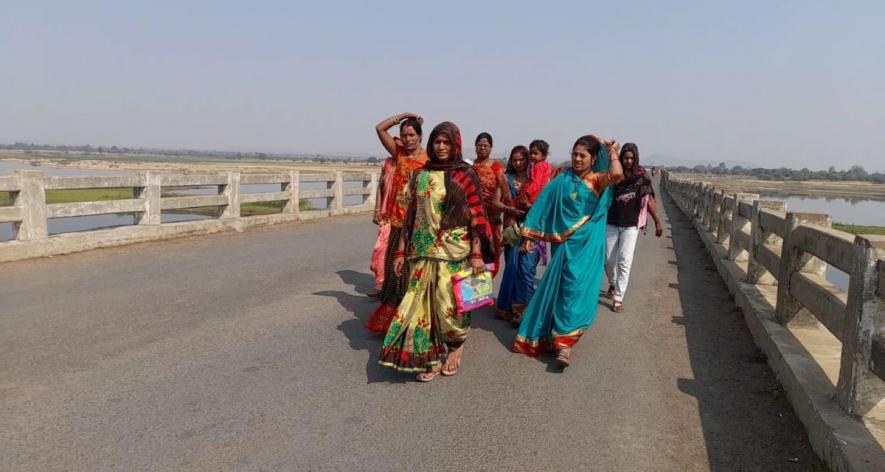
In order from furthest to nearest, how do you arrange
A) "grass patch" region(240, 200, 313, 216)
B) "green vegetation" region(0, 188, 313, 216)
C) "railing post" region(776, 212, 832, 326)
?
"green vegetation" region(0, 188, 313, 216) < "grass patch" region(240, 200, 313, 216) < "railing post" region(776, 212, 832, 326)

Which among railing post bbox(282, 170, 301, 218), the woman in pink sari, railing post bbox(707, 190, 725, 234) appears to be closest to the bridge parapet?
the woman in pink sari

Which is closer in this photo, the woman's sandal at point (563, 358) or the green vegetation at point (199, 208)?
the woman's sandal at point (563, 358)

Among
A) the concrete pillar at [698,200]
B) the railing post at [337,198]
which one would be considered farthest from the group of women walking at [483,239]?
the railing post at [337,198]

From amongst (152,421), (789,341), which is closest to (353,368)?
(152,421)

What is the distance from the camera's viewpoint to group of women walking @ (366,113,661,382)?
173 inches

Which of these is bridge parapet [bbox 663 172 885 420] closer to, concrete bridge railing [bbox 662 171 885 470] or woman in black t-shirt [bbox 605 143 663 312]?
concrete bridge railing [bbox 662 171 885 470]

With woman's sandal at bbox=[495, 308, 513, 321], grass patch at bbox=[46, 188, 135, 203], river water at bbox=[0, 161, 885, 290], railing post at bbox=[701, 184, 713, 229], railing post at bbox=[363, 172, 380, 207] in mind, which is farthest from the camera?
grass patch at bbox=[46, 188, 135, 203]

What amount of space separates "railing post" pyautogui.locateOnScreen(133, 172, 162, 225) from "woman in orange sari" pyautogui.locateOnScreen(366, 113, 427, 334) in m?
5.84

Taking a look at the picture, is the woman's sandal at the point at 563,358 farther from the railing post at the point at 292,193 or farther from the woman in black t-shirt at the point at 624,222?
the railing post at the point at 292,193

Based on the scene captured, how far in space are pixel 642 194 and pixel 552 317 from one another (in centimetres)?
259

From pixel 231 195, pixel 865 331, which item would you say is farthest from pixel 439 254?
pixel 231 195

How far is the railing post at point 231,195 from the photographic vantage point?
12352 millimetres

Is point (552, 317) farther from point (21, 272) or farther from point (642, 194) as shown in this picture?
point (21, 272)

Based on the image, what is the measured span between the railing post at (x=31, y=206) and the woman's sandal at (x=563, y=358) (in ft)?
24.2
